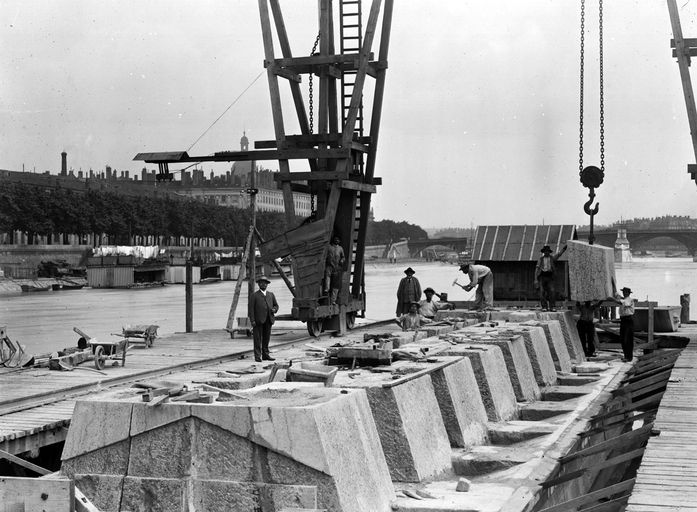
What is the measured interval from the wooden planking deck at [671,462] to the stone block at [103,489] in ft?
12.3

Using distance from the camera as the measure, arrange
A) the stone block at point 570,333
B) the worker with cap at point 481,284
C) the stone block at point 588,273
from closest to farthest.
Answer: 1. the stone block at point 588,273
2. the stone block at point 570,333
3. the worker with cap at point 481,284

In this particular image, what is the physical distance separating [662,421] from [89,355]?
881 cm

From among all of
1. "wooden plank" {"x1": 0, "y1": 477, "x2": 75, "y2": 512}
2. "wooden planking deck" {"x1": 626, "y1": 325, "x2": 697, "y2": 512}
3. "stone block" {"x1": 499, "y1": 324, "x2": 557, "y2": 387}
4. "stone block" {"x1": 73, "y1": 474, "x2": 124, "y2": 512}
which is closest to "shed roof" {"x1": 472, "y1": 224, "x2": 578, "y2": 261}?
"stone block" {"x1": 499, "y1": 324, "x2": 557, "y2": 387}

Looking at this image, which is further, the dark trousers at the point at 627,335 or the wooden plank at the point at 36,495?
the dark trousers at the point at 627,335

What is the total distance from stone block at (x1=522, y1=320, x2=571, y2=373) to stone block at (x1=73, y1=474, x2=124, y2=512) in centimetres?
1164

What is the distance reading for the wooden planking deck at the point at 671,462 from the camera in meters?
7.77

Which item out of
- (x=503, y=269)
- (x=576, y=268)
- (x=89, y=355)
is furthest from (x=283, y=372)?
(x=503, y=269)

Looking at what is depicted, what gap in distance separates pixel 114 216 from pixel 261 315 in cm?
7896

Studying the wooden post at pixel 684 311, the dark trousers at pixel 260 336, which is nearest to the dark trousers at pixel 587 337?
the dark trousers at pixel 260 336

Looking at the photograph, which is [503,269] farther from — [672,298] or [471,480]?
[672,298]

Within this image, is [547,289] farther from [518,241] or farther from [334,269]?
[518,241]

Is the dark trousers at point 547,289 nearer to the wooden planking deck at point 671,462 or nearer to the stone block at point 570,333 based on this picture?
the stone block at point 570,333

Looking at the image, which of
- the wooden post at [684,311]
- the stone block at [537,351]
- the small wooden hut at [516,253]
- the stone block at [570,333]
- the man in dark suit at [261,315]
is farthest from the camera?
the wooden post at [684,311]

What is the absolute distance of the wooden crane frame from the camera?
21047 millimetres
